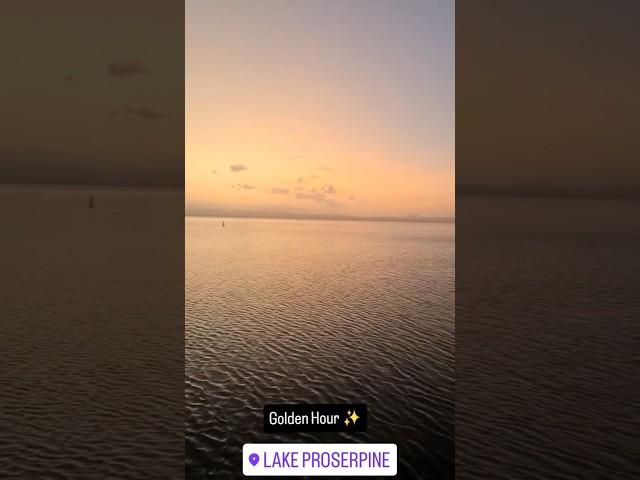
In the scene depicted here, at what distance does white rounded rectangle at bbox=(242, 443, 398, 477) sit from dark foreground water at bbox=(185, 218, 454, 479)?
7.75 meters

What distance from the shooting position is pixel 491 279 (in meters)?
54.6

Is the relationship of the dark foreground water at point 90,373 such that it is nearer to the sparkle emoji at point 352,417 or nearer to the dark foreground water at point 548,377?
the sparkle emoji at point 352,417

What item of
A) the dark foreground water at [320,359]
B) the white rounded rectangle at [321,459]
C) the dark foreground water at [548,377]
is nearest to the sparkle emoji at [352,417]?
the white rounded rectangle at [321,459]

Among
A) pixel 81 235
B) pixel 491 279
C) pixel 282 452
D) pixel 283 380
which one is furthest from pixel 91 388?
pixel 81 235

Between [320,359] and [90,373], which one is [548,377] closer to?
[320,359]

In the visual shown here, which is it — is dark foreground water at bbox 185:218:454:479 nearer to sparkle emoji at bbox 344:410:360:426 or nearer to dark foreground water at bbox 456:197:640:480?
dark foreground water at bbox 456:197:640:480

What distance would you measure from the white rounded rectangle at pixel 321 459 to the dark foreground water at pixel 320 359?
7754mm

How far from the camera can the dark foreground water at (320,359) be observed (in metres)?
18.3

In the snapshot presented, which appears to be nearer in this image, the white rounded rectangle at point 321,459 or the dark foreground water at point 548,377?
the white rounded rectangle at point 321,459

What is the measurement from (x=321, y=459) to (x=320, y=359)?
18601 millimetres

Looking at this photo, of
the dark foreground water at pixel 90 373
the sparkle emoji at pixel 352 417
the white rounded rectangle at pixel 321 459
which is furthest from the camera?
the dark foreground water at pixel 90 373

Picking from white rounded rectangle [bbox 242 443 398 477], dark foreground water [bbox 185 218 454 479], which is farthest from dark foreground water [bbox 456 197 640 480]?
white rounded rectangle [bbox 242 443 398 477]

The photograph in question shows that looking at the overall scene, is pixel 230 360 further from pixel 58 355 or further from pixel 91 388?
pixel 58 355

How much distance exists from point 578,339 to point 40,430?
109ft
